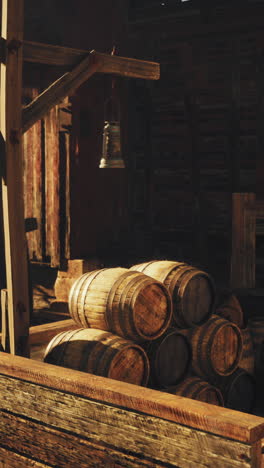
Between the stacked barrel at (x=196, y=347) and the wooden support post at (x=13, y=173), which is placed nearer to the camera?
the wooden support post at (x=13, y=173)

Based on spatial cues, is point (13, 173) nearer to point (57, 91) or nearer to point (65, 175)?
point (57, 91)

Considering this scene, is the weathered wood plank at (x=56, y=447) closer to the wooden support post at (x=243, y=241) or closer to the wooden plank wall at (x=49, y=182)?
the wooden support post at (x=243, y=241)

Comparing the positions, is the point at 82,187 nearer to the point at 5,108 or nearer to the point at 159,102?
the point at 159,102

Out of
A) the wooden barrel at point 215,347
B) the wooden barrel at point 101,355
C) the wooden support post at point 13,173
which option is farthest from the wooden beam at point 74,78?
the wooden barrel at point 215,347

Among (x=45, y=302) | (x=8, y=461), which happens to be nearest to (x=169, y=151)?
(x=45, y=302)

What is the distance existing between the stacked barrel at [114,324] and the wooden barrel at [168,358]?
0.52 feet

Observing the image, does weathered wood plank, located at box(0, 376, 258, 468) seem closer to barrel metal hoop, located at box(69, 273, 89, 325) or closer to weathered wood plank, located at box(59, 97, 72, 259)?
barrel metal hoop, located at box(69, 273, 89, 325)

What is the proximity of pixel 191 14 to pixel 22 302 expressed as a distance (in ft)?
18.9

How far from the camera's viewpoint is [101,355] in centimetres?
542

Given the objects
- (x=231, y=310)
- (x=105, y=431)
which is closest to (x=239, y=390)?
(x=231, y=310)

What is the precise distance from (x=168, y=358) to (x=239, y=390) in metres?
1.27

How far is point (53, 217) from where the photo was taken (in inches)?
399

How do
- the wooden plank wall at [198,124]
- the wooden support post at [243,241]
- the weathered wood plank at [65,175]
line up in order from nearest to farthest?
1. the wooden support post at [243,241]
2. the wooden plank wall at [198,124]
3. the weathered wood plank at [65,175]

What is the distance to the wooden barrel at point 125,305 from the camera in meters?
5.80
